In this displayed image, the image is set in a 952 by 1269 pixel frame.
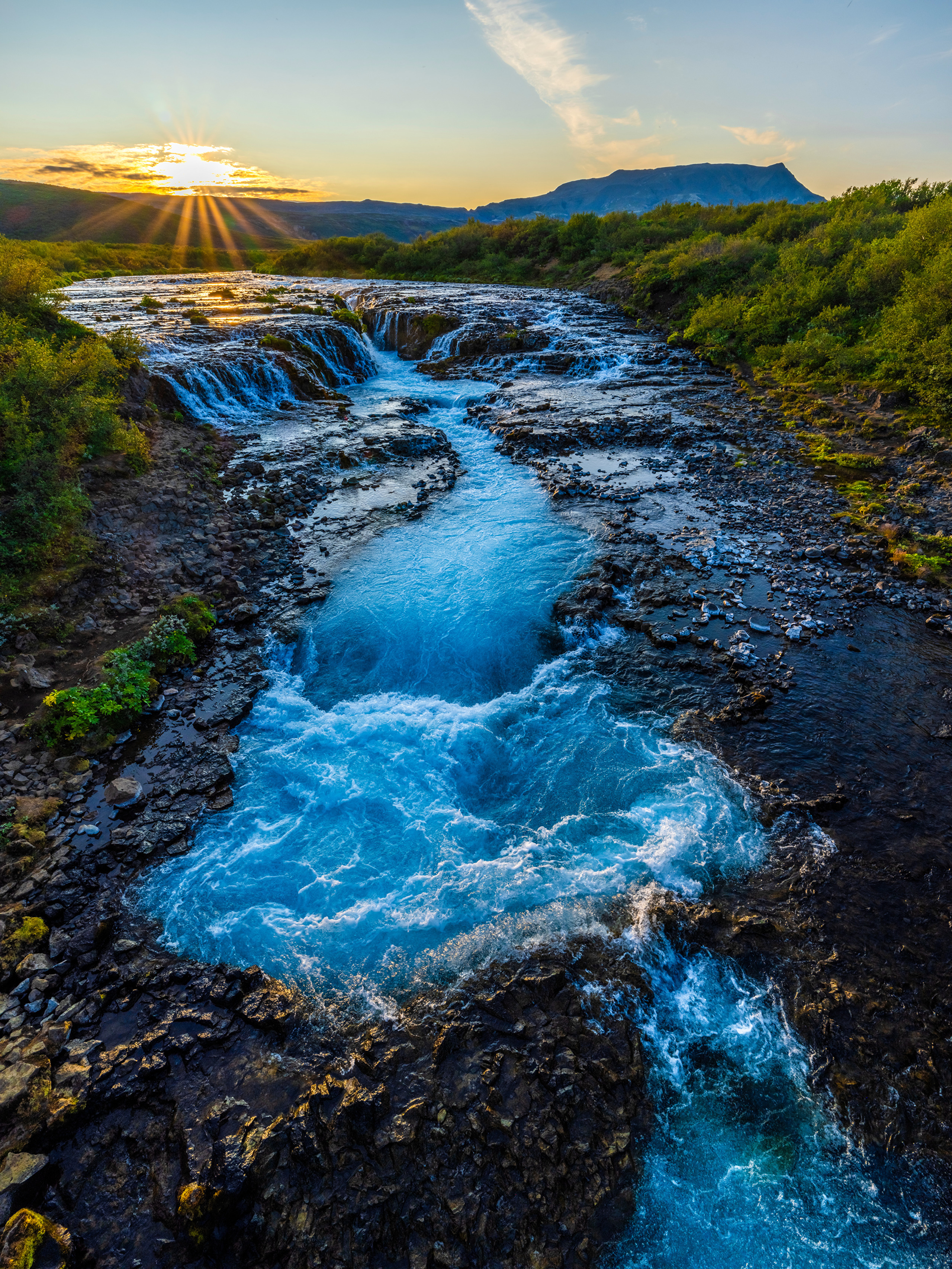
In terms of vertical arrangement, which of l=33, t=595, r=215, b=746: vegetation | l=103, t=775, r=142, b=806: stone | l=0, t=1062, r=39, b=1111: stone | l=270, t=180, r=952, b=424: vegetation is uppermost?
l=270, t=180, r=952, b=424: vegetation

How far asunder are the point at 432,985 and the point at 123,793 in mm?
5714

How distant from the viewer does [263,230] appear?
163875 millimetres

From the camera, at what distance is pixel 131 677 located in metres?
9.94

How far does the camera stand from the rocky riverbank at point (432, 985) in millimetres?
4734

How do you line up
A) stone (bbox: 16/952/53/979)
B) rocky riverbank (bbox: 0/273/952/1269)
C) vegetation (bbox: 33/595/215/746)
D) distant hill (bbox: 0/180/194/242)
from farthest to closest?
distant hill (bbox: 0/180/194/242) < vegetation (bbox: 33/595/215/746) < stone (bbox: 16/952/53/979) < rocky riverbank (bbox: 0/273/952/1269)

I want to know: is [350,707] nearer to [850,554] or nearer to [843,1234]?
[843,1234]

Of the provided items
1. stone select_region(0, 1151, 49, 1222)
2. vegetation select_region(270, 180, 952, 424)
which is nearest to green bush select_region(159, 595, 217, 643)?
stone select_region(0, 1151, 49, 1222)

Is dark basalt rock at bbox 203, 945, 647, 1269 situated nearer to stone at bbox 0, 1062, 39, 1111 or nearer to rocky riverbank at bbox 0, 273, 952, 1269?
rocky riverbank at bbox 0, 273, 952, 1269

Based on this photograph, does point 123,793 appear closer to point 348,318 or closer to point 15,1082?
point 15,1082

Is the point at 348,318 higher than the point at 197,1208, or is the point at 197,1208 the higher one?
the point at 348,318

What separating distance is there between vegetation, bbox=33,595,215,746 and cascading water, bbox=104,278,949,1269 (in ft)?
6.11

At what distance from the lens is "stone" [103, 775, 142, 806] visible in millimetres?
8266

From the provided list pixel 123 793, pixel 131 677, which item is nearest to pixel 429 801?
pixel 123 793

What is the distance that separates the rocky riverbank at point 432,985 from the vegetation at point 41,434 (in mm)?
915
